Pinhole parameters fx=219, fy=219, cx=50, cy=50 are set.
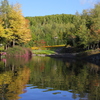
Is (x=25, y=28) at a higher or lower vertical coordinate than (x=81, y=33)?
higher

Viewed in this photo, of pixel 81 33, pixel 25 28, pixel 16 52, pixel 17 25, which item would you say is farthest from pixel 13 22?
pixel 81 33

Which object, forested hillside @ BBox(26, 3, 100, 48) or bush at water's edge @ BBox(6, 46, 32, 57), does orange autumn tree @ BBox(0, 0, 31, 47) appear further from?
forested hillside @ BBox(26, 3, 100, 48)

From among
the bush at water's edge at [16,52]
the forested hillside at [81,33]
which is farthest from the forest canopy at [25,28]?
the bush at water's edge at [16,52]

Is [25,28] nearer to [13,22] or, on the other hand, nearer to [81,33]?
[13,22]

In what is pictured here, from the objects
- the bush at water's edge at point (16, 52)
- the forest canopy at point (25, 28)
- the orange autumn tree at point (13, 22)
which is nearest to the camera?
the bush at water's edge at point (16, 52)

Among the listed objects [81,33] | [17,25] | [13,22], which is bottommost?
[81,33]

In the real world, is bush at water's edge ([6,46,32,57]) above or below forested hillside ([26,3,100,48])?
below

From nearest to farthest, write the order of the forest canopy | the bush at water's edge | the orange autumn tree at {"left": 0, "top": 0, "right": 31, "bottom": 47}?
the bush at water's edge < the forest canopy < the orange autumn tree at {"left": 0, "top": 0, "right": 31, "bottom": 47}

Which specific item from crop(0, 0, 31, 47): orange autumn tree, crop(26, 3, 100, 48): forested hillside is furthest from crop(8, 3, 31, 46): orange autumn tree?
crop(26, 3, 100, 48): forested hillside

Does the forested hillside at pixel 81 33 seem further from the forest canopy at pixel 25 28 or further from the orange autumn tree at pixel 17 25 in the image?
the orange autumn tree at pixel 17 25

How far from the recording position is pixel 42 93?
994 centimetres

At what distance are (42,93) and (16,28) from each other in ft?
124

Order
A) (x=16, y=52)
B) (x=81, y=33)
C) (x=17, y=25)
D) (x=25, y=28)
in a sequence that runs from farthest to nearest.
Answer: (x=25, y=28), (x=17, y=25), (x=81, y=33), (x=16, y=52)

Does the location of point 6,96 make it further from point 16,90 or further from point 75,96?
point 75,96
